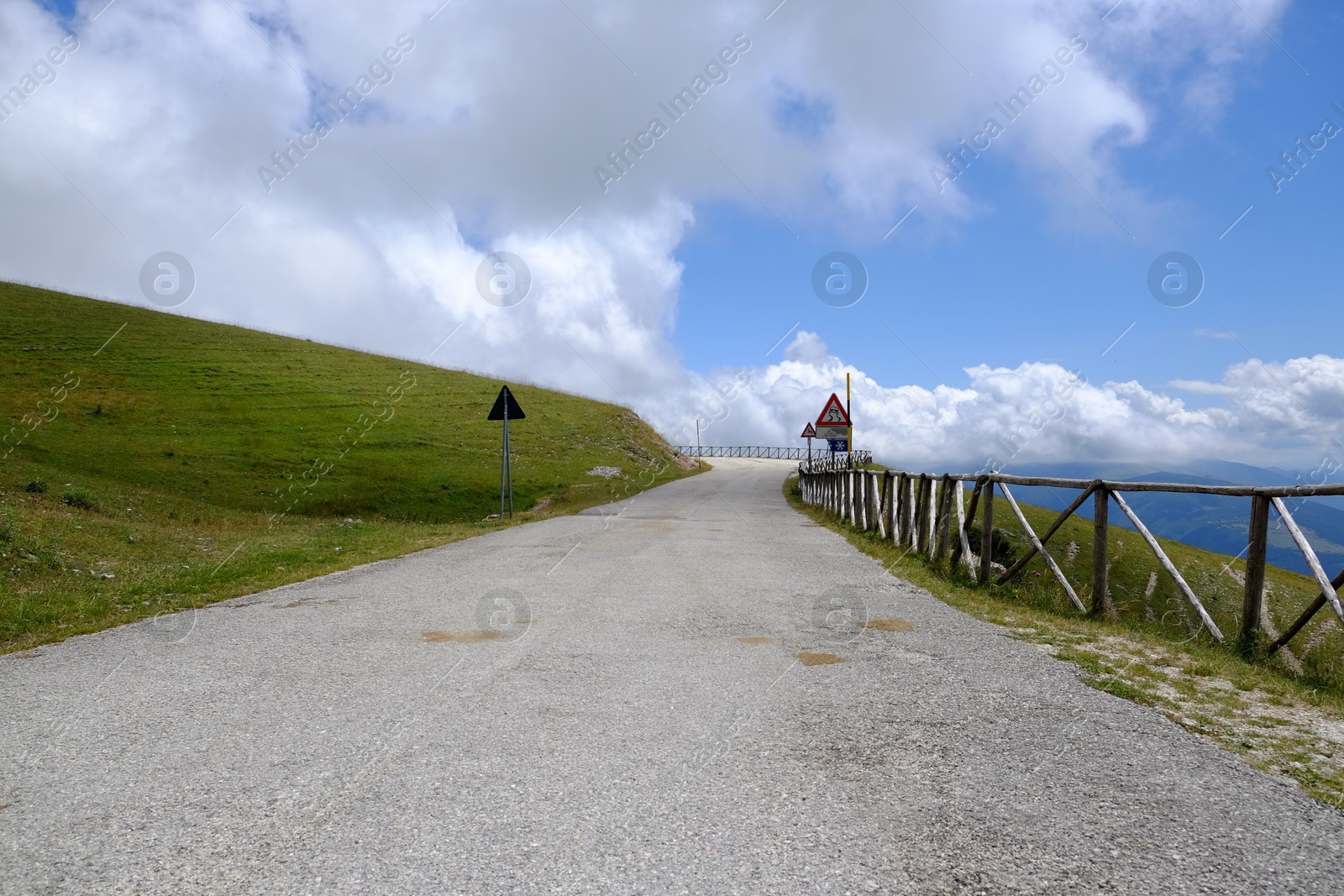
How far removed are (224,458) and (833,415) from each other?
24.2 meters

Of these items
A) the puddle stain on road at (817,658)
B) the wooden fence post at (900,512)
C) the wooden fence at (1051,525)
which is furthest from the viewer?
the wooden fence post at (900,512)

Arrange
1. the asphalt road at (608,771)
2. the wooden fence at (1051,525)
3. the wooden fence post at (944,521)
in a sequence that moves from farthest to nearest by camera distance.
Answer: the wooden fence post at (944,521)
the wooden fence at (1051,525)
the asphalt road at (608,771)

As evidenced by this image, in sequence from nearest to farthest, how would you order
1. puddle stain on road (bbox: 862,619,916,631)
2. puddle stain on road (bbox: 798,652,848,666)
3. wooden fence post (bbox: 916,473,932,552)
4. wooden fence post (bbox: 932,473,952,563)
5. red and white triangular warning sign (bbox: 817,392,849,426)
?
1. puddle stain on road (bbox: 798,652,848,666)
2. puddle stain on road (bbox: 862,619,916,631)
3. wooden fence post (bbox: 932,473,952,563)
4. wooden fence post (bbox: 916,473,932,552)
5. red and white triangular warning sign (bbox: 817,392,849,426)

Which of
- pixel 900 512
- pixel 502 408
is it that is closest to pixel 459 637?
pixel 900 512

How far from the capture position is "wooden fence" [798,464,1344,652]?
6551mm

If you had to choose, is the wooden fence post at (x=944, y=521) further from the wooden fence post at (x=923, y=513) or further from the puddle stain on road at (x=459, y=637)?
the puddle stain on road at (x=459, y=637)

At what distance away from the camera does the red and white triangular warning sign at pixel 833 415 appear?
80.2 ft

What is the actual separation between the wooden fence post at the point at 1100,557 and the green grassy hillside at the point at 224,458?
10.3 meters

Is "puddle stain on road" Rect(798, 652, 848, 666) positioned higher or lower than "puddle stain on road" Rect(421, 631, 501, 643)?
higher

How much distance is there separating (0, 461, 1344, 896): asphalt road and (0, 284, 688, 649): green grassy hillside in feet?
11.7

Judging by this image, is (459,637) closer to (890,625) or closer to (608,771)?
(608,771)

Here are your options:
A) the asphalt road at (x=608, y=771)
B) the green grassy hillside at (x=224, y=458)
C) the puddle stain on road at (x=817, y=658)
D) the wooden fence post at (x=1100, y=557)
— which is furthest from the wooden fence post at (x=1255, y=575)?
the green grassy hillside at (x=224, y=458)

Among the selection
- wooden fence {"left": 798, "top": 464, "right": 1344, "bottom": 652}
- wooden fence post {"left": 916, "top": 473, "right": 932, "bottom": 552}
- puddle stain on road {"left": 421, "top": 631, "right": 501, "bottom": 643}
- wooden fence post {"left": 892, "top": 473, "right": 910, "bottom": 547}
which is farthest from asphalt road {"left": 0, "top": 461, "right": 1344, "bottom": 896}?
wooden fence post {"left": 892, "top": 473, "right": 910, "bottom": 547}

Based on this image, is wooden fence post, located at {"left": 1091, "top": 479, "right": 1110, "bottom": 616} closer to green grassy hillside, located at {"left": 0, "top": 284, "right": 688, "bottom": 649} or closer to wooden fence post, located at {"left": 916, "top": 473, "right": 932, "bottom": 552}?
wooden fence post, located at {"left": 916, "top": 473, "right": 932, "bottom": 552}
